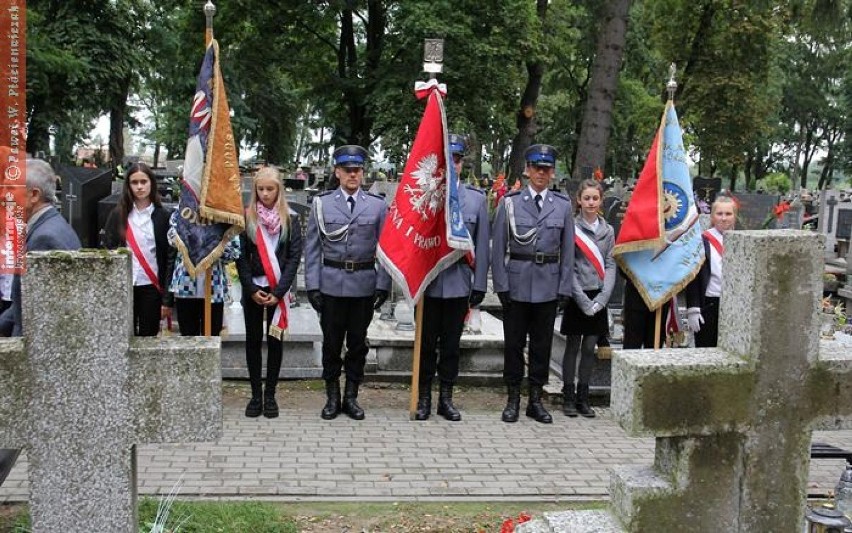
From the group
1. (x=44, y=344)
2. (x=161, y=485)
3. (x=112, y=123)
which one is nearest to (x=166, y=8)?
(x=112, y=123)

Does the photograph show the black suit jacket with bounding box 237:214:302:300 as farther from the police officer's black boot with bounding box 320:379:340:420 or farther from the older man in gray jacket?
the older man in gray jacket

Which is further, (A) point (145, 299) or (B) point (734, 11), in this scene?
(B) point (734, 11)

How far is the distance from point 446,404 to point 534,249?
4.65 feet

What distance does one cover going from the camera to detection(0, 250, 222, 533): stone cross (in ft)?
9.23

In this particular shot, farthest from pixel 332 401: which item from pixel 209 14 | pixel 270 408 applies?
pixel 209 14

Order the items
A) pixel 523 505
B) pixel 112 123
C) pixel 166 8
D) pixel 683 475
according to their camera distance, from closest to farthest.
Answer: pixel 683 475, pixel 523 505, pixel 166 8, pixel 112 123

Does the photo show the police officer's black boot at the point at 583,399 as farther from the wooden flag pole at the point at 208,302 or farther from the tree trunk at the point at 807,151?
the tree trunk at the point at 807,151

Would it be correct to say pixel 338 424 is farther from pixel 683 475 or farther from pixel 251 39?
pixel 251 39

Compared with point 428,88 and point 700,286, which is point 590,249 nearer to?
point 700,286

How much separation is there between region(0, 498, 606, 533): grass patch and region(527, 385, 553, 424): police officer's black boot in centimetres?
176

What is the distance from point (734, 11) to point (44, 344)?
2887cm

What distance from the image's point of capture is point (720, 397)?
3006mm

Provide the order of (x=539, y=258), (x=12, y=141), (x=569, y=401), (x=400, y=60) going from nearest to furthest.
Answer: (x=12, y=141) < (x=539, y=258) < (x=569, y=401) < (x=400, y=60)

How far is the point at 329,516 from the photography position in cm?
489
